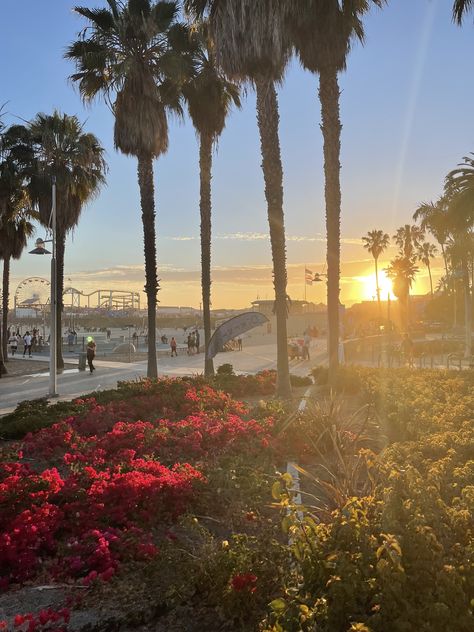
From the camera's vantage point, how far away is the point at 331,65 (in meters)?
13.6

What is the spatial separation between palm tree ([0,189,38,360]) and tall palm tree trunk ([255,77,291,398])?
15951mm

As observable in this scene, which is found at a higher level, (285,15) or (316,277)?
(285,15)

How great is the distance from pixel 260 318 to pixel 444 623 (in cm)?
1892

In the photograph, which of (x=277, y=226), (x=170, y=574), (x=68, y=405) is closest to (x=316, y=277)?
(x=277, y=226)

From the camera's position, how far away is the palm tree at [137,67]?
57.6ft

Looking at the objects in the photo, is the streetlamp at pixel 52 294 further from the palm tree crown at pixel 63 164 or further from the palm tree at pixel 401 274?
the palm tree at pixel 401 274

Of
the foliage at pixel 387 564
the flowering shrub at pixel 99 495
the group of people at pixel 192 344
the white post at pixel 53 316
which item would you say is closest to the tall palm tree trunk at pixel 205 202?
the white post at pixel 53 316

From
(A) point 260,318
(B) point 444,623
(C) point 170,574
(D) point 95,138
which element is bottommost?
(C) point 170,574

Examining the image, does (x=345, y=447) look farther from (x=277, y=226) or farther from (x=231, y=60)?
(x=231, y=60)

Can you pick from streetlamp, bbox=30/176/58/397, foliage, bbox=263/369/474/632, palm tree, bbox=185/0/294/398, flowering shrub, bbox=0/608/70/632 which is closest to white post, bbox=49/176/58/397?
streetlamp, bbox=30/176/58/397

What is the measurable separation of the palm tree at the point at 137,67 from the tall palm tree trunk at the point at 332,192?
19.8ft

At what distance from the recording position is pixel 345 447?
22.8 feet

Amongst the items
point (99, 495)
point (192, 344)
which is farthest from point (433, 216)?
point (99, 495)

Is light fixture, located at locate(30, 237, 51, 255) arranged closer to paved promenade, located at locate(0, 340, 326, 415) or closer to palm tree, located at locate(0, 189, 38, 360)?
paved promenade, located at locate(0, 340, 326, 415)
